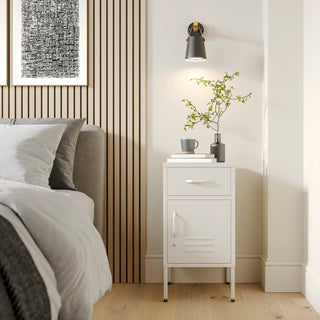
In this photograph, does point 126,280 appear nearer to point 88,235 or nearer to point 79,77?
point 88,235

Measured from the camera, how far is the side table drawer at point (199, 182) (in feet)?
7.88

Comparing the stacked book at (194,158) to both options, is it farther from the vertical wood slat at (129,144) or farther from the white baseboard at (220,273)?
the white baseboard at (220,273)

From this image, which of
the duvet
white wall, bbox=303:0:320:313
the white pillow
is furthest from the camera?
white wall, bbox=303:0:320:313

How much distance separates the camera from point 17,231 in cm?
130

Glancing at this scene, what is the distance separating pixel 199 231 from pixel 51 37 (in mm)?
1641

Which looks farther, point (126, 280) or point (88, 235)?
point (126, 280)

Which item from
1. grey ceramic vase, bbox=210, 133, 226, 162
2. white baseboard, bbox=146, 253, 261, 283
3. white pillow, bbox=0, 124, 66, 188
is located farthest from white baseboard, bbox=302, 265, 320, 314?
white pillow, bbox=0, 124, 66, 188

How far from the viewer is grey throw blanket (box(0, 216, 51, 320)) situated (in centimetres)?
110

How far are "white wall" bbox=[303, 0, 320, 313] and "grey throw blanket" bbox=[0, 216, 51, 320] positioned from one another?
166cm

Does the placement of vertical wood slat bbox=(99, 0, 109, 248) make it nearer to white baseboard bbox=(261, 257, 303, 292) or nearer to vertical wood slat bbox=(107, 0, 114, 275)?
vertical wood slat bbox=(107, 0, 114, 275)

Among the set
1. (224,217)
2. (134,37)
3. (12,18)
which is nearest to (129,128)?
(134,37)

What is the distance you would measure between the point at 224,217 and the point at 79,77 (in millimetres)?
1357

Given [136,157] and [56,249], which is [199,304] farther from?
[56,249]

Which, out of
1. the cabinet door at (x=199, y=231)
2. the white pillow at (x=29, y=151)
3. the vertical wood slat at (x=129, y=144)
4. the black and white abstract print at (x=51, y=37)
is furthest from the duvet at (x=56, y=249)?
the black and white abstract print at (x=51, y=37)
